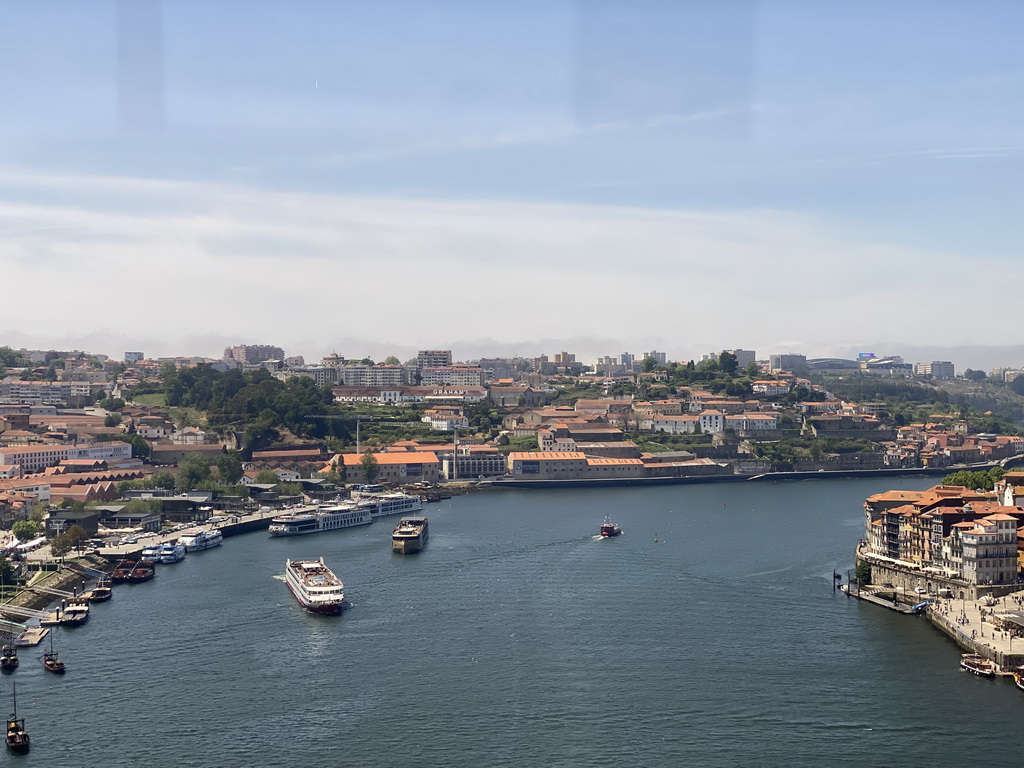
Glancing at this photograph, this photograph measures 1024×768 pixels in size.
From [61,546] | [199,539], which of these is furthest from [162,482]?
[61,546]

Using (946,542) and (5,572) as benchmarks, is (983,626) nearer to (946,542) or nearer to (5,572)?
(946,542)

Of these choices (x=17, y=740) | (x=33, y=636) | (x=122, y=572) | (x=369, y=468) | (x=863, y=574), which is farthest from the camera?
(x=369, y=468)

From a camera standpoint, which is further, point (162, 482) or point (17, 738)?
point (162, 482)

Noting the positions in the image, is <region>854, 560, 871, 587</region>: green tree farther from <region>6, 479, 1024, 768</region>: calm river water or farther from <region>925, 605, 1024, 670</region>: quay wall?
<region>925, 605, 1024, 670</region>: quay wall

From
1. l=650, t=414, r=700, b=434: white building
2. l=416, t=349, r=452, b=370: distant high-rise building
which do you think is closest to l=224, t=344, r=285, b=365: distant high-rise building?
l=416, t=349, r=452, b=370: distant high-rise building

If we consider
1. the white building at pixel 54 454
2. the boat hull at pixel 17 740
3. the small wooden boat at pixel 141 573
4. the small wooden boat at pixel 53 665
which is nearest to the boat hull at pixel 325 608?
the small wooden boat at pixel 53 665

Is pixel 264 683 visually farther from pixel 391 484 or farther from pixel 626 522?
pixel 391 484

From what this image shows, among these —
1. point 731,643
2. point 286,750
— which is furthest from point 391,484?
point 286,750
